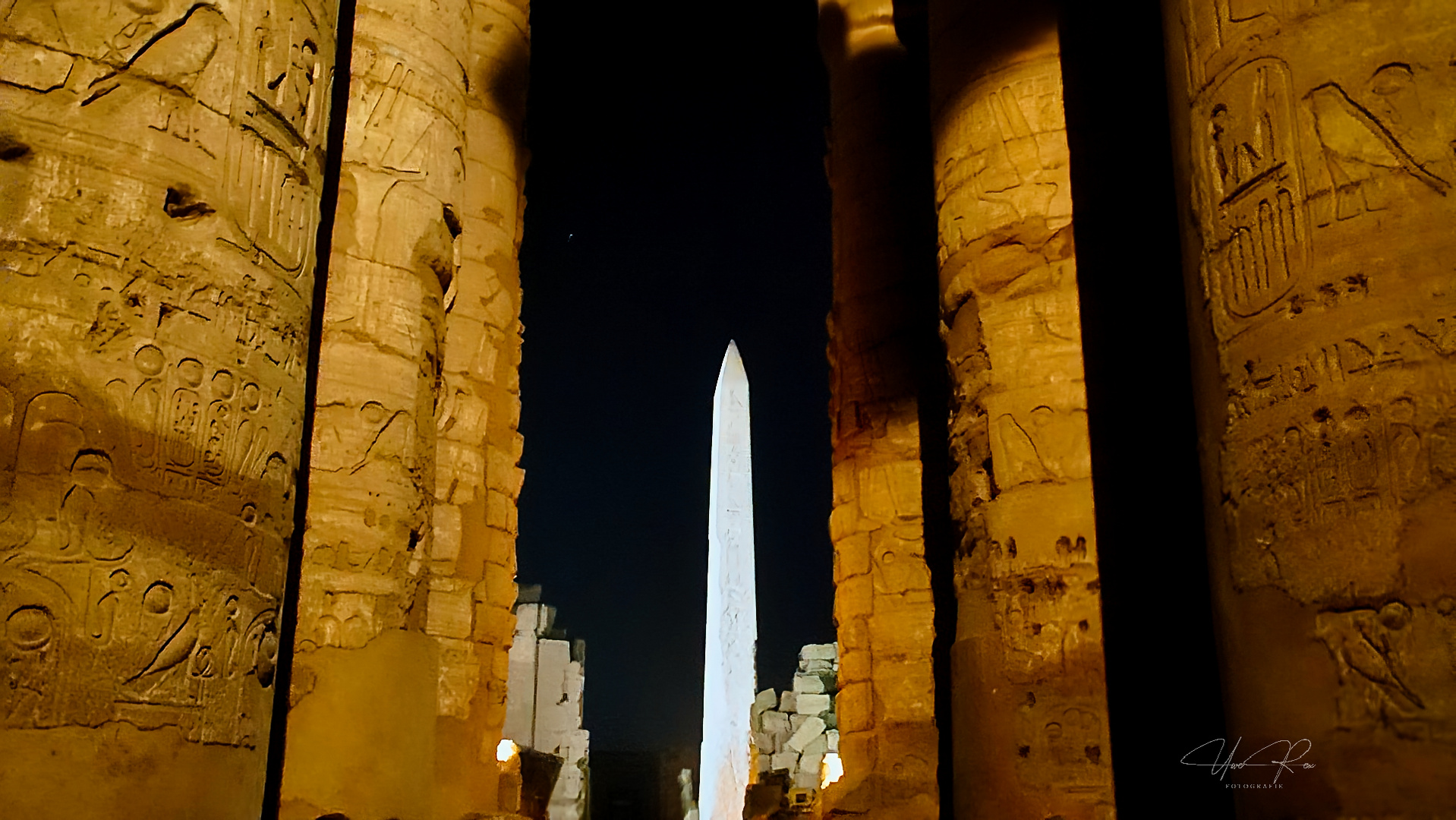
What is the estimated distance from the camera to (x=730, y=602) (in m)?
26.5

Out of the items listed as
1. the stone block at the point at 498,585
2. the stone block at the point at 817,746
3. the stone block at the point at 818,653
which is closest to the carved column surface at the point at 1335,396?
the stone block at the point at 498,585

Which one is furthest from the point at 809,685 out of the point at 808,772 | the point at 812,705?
the point at 808,772

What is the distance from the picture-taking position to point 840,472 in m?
8.87

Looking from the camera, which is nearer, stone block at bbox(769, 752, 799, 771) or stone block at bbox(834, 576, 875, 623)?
stone block at bbox(834, 576, 875, 623)

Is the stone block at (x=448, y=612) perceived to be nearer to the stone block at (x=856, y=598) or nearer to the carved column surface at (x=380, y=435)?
the carved column surface at (x=380, y=435)

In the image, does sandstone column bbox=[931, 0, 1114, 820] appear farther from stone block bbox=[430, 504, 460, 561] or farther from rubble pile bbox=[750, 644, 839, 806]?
rubble pile bbox=[750, 644, 839, 806]

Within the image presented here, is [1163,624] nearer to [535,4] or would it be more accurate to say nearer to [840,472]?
[840,472]

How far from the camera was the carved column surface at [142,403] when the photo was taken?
283 cm

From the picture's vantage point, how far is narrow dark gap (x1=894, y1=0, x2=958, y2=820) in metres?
7.76

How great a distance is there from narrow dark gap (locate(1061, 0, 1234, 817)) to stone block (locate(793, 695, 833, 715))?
1718 centimetres

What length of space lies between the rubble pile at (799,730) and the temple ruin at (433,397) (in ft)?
49.9

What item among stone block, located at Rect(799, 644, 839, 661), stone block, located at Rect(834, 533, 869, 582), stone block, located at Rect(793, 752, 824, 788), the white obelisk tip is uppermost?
the white obelisk tip

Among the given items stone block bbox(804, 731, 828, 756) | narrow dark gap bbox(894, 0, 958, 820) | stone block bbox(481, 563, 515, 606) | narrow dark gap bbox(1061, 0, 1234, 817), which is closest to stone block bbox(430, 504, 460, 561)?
stone block bbox(481, 563, 515, 606)

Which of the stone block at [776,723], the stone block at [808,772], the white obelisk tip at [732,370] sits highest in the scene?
the white obelisk tip at [732,370]
